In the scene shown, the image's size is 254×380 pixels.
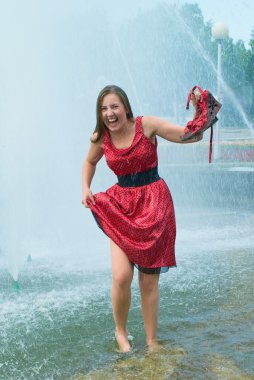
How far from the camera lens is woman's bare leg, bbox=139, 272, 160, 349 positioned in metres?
3.41

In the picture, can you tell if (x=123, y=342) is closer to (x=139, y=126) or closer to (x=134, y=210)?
(x=134, y=210)

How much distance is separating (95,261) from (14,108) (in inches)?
121

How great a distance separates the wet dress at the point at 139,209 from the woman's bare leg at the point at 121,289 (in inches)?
1.6

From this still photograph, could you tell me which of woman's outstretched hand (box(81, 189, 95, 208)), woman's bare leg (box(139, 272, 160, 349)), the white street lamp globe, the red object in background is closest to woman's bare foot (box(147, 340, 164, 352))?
woman's bare leg (box(139, 272, 160, 349))

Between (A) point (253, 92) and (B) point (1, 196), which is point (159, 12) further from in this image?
(A) point (253, 92)

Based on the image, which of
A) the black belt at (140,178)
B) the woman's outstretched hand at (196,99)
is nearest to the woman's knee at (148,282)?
the black belt at (140,178)

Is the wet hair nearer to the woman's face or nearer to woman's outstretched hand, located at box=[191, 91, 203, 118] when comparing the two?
the woman's face

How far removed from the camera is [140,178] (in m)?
3.41

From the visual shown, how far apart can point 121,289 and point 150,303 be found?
18 centimetres

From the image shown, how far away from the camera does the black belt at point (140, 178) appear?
3.41 metres

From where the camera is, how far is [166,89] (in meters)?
28.0

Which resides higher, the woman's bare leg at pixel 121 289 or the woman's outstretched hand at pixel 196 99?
the woman's outstretched hand at pixel 196 99

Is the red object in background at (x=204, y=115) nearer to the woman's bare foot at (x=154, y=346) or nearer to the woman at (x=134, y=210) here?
the woman at (x=134, y=210)

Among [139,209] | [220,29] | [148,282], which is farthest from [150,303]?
[220,29]
